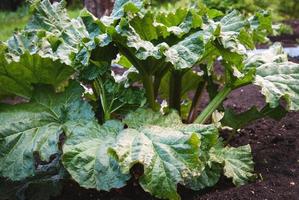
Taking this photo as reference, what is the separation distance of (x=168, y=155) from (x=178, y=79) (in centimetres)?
80

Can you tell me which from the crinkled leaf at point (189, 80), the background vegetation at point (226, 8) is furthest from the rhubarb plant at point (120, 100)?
the background vegetation at point (226, 8)

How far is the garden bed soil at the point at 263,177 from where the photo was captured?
2320 mm

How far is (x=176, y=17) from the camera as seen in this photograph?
2.50 metres

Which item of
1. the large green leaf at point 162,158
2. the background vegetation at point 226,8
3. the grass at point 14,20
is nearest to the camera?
the large green leaf at point 162,158

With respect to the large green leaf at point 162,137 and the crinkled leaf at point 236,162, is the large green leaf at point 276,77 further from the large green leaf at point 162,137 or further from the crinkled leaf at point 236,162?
the large green leaf at point 162,137

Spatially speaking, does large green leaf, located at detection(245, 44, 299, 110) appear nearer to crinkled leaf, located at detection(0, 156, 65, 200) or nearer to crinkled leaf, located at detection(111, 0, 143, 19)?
crinkled leaf, located at detection(111, 0, 143, 19)

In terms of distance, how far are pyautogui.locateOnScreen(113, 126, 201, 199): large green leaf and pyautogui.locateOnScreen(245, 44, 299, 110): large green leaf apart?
56 centimetres

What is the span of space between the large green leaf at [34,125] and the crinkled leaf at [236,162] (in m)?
0.62

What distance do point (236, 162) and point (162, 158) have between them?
60 cm

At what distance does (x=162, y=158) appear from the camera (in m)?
1.97

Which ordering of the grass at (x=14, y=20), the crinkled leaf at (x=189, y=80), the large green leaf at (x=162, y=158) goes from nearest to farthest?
the large green leaf at (x=162, y=158) < the crinkled leaf at (x=189, y=80) < the grass at (x=14, y=20)

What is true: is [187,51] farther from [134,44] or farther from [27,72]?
[27,72]

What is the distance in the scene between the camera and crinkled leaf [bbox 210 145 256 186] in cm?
238

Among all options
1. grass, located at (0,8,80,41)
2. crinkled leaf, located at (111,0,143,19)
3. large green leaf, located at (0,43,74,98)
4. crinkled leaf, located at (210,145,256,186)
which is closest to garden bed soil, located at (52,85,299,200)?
crinkled leaf, located at (210,145,256,186)
